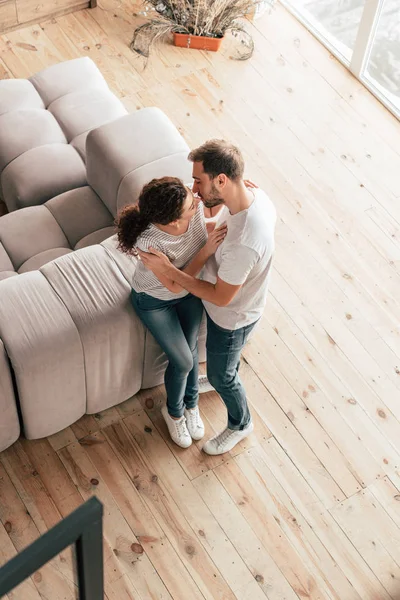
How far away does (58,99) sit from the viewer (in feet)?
11.4

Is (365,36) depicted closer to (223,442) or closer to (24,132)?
(24,132)

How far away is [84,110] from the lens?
3.42m

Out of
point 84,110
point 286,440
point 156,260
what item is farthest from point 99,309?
point 84,110

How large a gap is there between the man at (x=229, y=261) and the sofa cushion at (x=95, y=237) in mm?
632

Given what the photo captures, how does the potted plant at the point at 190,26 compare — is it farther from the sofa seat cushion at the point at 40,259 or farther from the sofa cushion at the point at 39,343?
the sofa cushion at the point at 39,343

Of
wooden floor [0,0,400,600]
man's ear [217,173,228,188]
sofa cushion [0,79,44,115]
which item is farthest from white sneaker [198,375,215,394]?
sofa cushion [0,79,44,115]

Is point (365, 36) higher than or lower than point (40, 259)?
higher

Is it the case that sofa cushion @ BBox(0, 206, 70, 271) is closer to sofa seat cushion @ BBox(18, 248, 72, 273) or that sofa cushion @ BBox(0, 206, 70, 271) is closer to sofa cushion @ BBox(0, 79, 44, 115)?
sofa seat cushion @ BBox(18, 248, 72, 273)

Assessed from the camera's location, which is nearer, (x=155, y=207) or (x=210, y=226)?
(x=155, y=207)

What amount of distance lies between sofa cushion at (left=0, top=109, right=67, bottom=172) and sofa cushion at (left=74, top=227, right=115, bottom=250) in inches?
22.7

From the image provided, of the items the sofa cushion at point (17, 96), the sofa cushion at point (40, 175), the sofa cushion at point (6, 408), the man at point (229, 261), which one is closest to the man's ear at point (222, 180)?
the man at point (229, 261)

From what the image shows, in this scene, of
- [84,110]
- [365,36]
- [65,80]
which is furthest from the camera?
[365,36]

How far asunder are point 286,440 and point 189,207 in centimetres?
111

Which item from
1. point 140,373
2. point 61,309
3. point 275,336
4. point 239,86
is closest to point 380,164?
point 239,86
